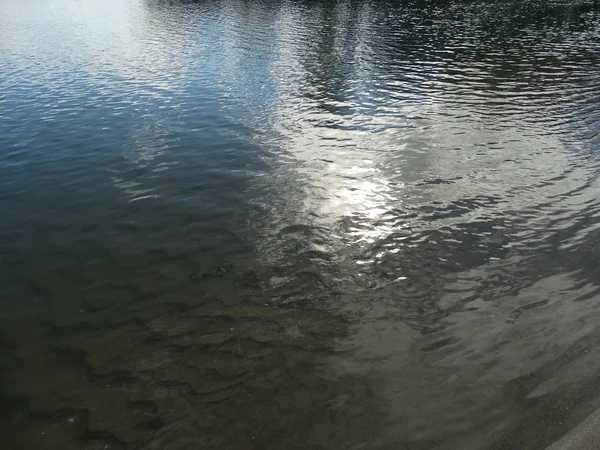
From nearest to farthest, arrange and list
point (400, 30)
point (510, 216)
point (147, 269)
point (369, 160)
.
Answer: point (147, 269)
point (510, 216)
point (369, 160)
point (400, 30)

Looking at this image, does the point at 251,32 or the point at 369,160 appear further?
the point at 251,32

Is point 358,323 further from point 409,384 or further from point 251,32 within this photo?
point 251,32

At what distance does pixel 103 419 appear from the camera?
9.21m

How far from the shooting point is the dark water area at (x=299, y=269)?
9078 mm

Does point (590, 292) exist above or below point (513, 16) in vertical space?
below

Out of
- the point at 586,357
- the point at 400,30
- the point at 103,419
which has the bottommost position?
the point at 103,419

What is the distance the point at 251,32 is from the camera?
67125 millimetres

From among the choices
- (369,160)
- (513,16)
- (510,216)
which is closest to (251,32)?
(513,16)

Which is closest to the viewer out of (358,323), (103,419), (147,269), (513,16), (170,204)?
(103,419)

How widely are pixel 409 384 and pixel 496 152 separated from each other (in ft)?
54.2

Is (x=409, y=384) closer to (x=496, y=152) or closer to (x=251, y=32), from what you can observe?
(x=496, y=152)

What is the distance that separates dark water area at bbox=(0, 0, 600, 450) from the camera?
357 inches

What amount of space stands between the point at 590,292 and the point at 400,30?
64.3m

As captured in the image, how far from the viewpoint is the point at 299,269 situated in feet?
45.2
